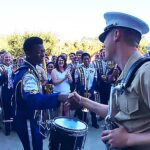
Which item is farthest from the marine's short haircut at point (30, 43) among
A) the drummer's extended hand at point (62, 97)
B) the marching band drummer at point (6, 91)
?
the marching band drummer at point (6, 91)

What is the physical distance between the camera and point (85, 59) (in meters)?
9.04

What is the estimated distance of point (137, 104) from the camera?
6.41ft

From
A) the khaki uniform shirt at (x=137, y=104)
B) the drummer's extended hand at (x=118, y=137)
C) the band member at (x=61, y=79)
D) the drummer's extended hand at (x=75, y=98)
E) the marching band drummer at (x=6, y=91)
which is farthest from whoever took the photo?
the band member at (x=61, y=79)

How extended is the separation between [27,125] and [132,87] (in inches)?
89.3

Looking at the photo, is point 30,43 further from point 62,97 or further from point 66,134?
point 66,134

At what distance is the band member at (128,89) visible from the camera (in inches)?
76.7

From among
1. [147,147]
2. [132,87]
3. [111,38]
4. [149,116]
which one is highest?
[111,38]

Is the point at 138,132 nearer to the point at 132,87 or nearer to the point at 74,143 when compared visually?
the point at 132,87

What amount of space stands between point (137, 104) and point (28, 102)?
83.3 inches

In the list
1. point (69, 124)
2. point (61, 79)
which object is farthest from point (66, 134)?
point (61, 79)

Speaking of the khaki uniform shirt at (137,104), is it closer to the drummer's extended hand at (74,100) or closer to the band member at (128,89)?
the band member at (128,89)

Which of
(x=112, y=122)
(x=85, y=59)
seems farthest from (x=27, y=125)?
(x=85, y=59)

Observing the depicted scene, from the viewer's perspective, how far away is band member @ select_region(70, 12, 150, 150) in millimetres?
1949

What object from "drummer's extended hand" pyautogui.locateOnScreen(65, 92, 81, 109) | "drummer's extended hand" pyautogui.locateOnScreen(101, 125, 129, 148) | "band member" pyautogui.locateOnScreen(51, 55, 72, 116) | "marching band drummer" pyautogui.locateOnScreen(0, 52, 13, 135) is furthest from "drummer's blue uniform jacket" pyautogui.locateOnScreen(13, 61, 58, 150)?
"band member" pyautogui.locateOnScreen(51, 55, 72, 116)
